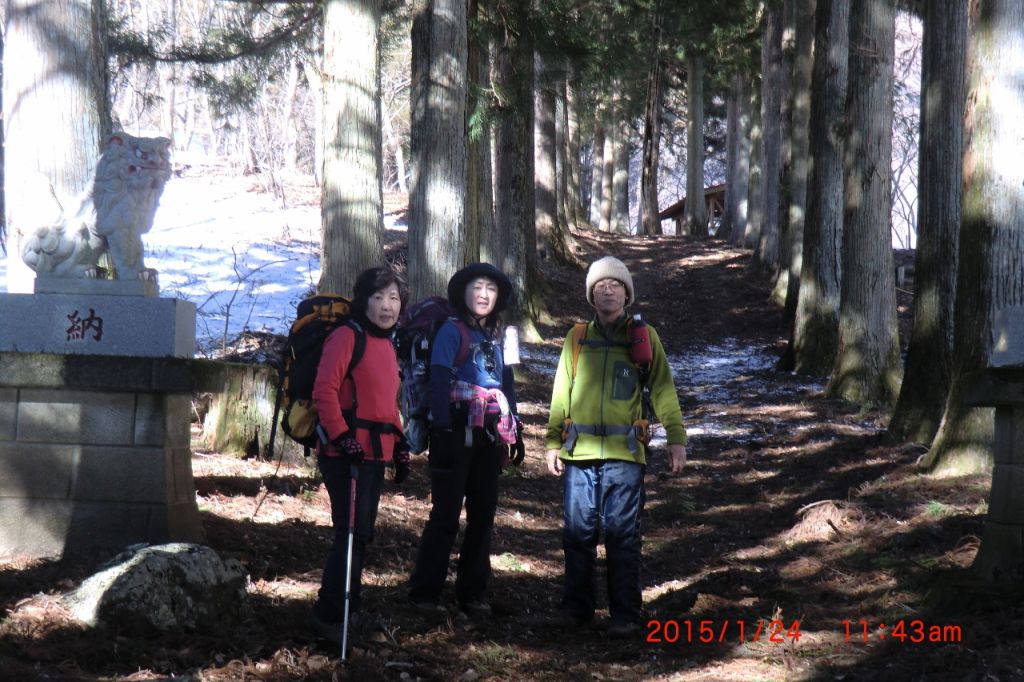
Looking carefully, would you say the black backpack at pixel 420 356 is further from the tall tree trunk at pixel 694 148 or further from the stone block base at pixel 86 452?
the tall tree trunk at pixel 694 148

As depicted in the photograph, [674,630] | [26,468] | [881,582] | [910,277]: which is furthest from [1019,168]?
[910,277]

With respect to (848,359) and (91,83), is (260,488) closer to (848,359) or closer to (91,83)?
(91,83)

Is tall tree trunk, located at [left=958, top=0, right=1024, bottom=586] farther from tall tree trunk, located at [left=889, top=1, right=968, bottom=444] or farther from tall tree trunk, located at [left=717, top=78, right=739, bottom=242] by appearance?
tall tree trunk, located at [left=717, top=78, right=739, bottom=242]

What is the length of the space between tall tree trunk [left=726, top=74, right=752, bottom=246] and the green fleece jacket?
32556 millimetres

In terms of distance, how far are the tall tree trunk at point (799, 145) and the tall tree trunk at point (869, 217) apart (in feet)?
22.4

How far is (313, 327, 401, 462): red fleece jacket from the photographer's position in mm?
4969

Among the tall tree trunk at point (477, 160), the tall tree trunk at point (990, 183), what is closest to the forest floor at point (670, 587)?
the tall tree trunk at point (990, 183)

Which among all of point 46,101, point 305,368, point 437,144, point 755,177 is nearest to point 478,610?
point 305,368

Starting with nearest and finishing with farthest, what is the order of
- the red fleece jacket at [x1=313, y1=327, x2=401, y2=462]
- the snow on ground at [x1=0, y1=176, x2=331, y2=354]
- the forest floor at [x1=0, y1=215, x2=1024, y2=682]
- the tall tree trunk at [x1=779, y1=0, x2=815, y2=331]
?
1. the forest floor at [x1=0, y1=215, x2=1024, y2=682]
2. the red fleece jacket at [x1=313, y1=327, x2=401, y2=462]
3. the snow on ground at [x1=0, y1=176, x2=331, y2=354]
4. the tall tree trunk at [x1=779, y1=0, x2=815, y2=331]

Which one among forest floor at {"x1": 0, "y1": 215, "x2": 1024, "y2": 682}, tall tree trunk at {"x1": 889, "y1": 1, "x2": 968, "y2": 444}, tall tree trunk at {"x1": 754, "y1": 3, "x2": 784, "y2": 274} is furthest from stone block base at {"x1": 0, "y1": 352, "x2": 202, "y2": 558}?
tall tree trunk at {"x1": 754, "y1": 3, "x2": 784, "y2": 274}

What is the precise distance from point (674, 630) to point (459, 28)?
795cm

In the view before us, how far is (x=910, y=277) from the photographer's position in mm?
27828

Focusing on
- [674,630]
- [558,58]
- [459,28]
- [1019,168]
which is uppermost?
[558,58]

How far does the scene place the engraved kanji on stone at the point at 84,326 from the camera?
5988 mm
